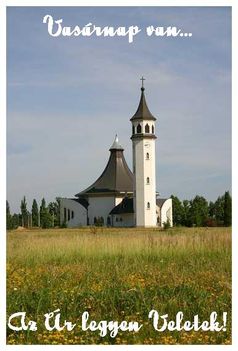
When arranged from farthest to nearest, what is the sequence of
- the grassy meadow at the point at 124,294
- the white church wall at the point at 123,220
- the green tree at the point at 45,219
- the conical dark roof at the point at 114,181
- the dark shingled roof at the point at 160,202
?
the conical dark roof at the point at 114,181
the white church wall at the point at 123,220
the dark shingled roof at the point at 160,202
the green tree at the point at 45,219
the grassy meadow at the point at 124,294

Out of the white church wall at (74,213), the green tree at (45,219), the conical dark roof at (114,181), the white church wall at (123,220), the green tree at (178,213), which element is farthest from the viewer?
the conical dark roof at (114,181)

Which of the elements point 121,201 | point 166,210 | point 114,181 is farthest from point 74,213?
point 166,210

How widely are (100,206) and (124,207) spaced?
422 centimetres

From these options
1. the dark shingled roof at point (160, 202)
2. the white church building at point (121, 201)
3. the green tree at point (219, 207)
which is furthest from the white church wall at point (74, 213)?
the green tree at point (219, 207)

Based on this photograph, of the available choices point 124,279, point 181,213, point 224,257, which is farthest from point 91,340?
point 181,213

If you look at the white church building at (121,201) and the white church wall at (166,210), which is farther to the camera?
the white church wall at (166,210)

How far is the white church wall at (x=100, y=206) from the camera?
192 ft

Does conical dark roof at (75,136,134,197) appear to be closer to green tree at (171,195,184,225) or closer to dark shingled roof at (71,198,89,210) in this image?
dark shingled roof at (71,198,89,210)

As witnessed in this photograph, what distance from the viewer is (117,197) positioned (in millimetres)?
58438

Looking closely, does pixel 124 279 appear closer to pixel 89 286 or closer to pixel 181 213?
pixel 89 286

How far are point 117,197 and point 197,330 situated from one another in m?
53.7

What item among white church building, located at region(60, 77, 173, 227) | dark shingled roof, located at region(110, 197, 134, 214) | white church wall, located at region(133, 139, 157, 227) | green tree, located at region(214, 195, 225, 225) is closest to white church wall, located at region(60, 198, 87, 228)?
white church building, located at region(60, 77, 173, 227)

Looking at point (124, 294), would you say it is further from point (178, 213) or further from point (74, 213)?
point (74, 213)

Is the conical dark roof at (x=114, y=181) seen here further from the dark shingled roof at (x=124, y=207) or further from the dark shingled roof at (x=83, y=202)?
the dark shingled roof at (x=124, y=207)
